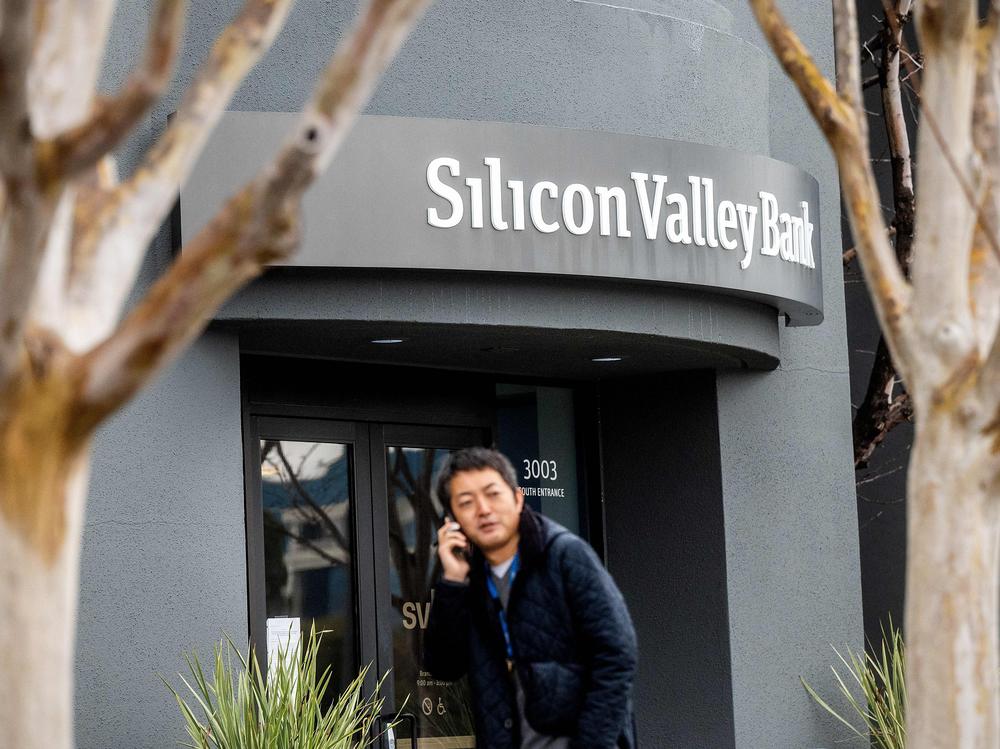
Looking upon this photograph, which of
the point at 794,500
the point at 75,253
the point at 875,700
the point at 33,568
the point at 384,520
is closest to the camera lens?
the point at 33,568

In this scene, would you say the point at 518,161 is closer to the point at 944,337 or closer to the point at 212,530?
the point at 212,530

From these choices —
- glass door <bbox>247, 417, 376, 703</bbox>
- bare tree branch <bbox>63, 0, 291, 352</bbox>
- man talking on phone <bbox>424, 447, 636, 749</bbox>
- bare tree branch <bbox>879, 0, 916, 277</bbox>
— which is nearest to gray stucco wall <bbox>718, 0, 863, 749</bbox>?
bare tree branch <bbox>879, 0, 916, 277</bbox>

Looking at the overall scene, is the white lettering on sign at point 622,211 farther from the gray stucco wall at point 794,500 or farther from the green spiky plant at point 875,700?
the green spiky plant at point 875,700

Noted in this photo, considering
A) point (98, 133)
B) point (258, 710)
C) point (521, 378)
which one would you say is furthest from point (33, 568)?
point (521, 378)

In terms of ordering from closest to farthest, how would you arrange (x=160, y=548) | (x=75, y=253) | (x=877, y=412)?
(x=75, y=253)
(x=160, y=548)
(x=877, y=412)

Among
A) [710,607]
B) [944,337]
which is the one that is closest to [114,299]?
[944,337]

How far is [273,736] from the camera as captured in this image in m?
6.86

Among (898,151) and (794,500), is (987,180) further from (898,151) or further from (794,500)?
(898,151)

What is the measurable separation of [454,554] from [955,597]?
5.32 feet

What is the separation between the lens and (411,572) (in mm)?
9266

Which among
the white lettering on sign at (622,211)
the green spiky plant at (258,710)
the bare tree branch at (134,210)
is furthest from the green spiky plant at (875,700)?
the bare tree branch at (134,210)

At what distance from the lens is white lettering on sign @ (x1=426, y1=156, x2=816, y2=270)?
7715 millimetres

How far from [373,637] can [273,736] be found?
2139mm

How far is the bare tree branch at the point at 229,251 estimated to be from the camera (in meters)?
3.30
